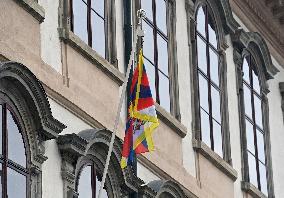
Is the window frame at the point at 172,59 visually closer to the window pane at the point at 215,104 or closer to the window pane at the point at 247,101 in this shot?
the window pane at the point at 215,104

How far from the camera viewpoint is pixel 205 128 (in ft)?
91.1

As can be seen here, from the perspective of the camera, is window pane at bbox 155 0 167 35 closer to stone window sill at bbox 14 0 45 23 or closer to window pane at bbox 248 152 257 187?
window pane at bbox 248 152 257 187

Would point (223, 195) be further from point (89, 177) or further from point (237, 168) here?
point (89, 177)

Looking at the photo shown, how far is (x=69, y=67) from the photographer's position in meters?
21.8

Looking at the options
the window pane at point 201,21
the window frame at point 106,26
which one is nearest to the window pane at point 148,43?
the window frame at point 106,26

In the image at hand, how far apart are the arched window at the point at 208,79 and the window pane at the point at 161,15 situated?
1556 mm

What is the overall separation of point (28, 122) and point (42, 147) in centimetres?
47

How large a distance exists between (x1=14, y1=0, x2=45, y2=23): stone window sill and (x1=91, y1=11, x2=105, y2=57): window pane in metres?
2.07

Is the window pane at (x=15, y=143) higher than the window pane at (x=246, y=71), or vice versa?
the window pane at (x=246, y=71)

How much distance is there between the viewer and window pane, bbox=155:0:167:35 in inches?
1039

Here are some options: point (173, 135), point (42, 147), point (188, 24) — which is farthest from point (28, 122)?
point (188, 24)

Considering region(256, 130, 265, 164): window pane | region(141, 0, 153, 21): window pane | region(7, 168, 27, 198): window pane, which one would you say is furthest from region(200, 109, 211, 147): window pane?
region(7, 168, 27, 198): window pane

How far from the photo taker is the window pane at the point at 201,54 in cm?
2831

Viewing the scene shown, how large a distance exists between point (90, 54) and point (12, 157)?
3.35 meters
